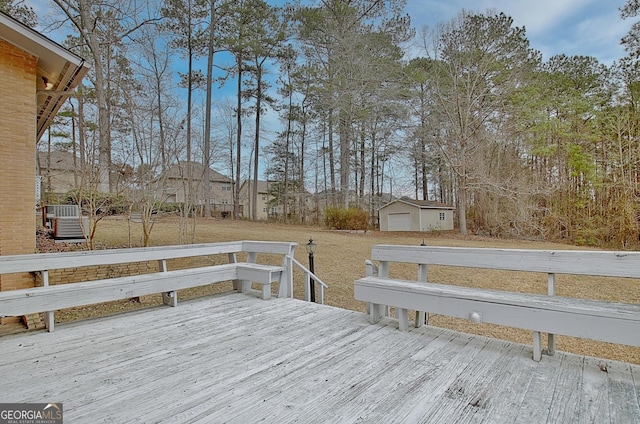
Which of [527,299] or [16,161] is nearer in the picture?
[527,299]

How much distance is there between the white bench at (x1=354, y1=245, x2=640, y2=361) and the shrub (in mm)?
13066

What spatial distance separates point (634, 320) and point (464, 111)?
15473 millimetres

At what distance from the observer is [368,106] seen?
17094 millimetres

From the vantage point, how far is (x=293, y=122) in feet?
75.8

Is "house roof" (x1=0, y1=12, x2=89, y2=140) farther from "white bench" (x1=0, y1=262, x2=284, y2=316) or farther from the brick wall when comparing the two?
"white bench" (x1=0, y1=262, x2=284, y2=316)

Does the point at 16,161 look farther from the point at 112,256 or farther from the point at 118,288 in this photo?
the point at 118,288

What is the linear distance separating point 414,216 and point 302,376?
1734 cm

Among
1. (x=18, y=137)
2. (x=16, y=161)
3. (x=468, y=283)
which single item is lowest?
(x=468, y=283)

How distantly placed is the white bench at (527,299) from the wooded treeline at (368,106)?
5.73m

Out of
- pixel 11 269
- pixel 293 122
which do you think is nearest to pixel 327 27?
pixel 293 122

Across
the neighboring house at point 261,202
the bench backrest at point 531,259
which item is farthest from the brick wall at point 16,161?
the neighboring house at point 261,202

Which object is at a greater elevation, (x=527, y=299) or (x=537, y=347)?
(x=527, y=299)

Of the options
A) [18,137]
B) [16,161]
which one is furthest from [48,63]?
[16,161]

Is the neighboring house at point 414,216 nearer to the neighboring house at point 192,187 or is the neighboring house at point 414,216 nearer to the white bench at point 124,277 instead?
the neighboring house at point 192,187
